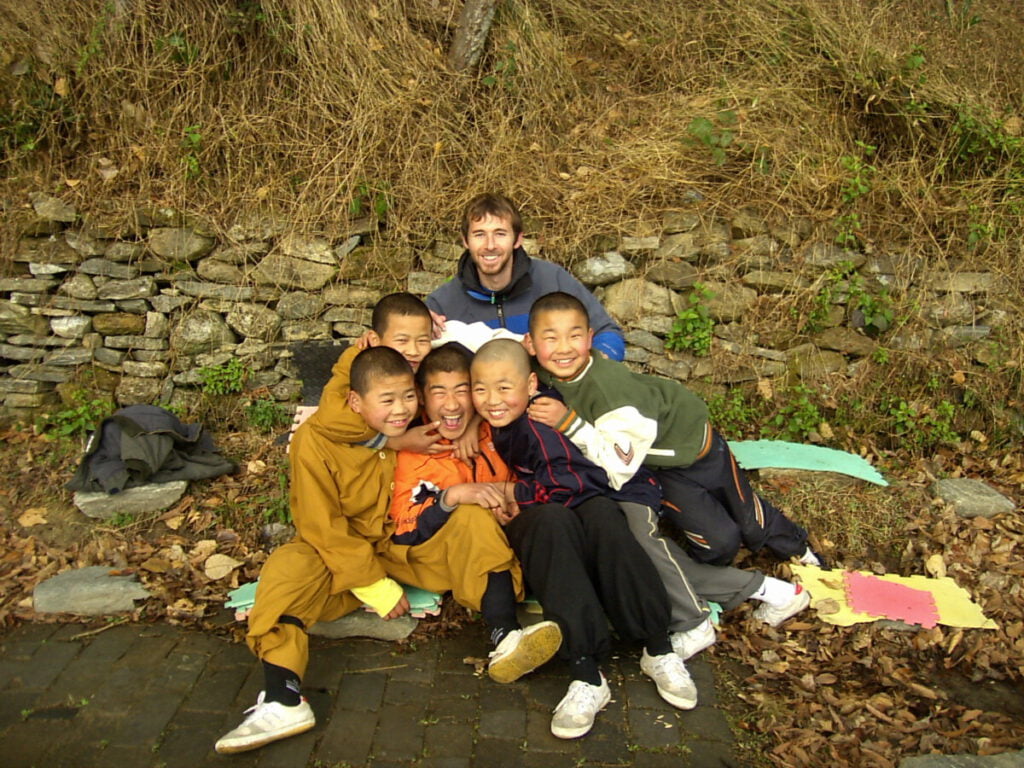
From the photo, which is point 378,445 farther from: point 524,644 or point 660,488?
point 660,488

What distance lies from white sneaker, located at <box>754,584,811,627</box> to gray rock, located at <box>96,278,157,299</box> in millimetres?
4265

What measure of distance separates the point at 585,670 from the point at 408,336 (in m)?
1.57

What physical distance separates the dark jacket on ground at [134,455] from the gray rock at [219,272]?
1070mm

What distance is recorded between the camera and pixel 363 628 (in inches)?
129

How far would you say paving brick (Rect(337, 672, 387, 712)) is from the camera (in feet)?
9.46

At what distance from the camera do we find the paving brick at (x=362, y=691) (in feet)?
9.46

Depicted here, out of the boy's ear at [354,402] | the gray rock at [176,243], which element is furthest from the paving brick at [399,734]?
the gray rock at [176,243]

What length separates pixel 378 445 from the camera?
125 inches

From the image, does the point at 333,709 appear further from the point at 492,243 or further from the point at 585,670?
the point at 492,243

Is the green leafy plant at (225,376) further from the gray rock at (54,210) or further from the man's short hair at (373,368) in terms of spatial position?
the man's short hair at (373,368)

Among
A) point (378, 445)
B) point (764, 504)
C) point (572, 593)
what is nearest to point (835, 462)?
point (764, 504)

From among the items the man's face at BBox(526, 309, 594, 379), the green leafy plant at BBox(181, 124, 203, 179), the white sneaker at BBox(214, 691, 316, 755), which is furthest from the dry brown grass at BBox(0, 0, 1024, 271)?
the white sneaker at BBox(214, 691, 316, 755)

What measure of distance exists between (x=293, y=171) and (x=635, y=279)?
246 cm

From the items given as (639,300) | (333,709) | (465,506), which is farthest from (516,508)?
(639,300)
